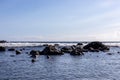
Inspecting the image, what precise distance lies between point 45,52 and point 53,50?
9.09ft

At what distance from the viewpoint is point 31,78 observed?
43.8 m

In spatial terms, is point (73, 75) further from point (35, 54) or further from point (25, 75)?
point (35, 54)

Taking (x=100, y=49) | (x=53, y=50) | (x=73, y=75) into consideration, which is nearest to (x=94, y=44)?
(x=100, y=49)

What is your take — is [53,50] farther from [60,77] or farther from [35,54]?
[60,77]

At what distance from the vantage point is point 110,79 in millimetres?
43469

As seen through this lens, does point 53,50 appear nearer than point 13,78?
No

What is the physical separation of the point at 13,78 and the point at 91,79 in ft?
39.0

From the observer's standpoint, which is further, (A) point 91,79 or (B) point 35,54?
(B) point 35,54

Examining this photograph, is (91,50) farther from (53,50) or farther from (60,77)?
(60,77)

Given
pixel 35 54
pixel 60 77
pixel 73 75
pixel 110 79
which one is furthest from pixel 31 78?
pixel 35 54

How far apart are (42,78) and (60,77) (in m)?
3.05

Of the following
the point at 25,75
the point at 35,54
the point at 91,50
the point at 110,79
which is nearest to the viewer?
the point at 110,79

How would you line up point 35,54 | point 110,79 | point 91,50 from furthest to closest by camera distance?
point 91,50 < point 35,54 < point 110,79

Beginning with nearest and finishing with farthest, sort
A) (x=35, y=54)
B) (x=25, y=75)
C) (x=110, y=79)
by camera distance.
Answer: (x=110, y=79)
(x=25, y=75)
(x=35, y=54)
